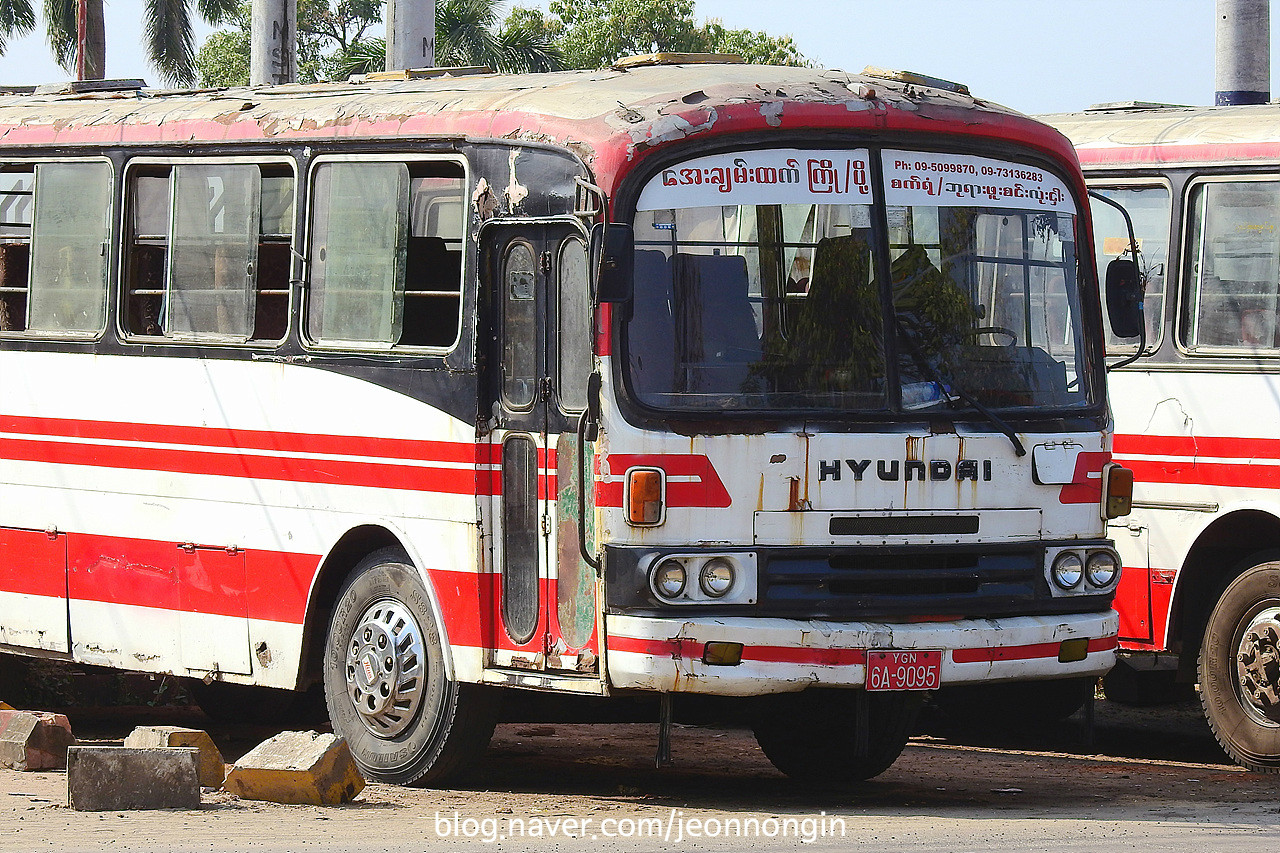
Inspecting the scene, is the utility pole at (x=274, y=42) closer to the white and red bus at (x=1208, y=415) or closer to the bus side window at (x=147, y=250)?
the bus side window at (x=147, y=250)

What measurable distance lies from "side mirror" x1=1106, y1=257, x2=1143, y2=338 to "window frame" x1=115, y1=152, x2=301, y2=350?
3760 millimetres

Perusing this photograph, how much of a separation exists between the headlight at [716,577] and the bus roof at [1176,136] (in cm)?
401

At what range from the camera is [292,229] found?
404 inches

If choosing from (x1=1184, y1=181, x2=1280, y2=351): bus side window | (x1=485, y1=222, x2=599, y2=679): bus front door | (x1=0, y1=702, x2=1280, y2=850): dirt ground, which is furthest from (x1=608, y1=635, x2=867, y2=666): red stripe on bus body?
(x1=1184, y1=181, x2=1280, y2=351): bus side window

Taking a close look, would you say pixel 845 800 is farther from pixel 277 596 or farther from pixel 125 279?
pixel 125 279

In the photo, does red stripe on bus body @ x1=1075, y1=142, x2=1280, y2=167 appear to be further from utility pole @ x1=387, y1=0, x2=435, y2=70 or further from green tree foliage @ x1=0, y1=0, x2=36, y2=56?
green tree foliage @ x1=0, y1=0, x2=36, y2=56

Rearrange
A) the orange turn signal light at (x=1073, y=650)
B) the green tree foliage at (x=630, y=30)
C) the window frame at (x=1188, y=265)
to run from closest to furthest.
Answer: the orange turn signal light at (x=1073, y=650) → the window frame at (x=1188, y=265) → the green tree foliage at (x=630, y=30)

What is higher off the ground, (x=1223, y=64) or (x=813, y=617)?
(x=1223, y=64)

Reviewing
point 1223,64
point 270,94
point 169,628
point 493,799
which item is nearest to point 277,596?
point 169,628

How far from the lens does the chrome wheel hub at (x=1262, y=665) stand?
1066 centimetres

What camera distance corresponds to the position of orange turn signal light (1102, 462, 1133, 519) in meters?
9.41

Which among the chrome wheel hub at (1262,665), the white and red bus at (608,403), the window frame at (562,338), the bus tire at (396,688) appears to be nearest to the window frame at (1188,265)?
the chrome wheel hub at (1262,665)

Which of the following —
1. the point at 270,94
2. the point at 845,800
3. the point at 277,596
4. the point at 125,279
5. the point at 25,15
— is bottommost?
the point at 845,800

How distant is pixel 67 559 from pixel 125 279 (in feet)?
4.92
